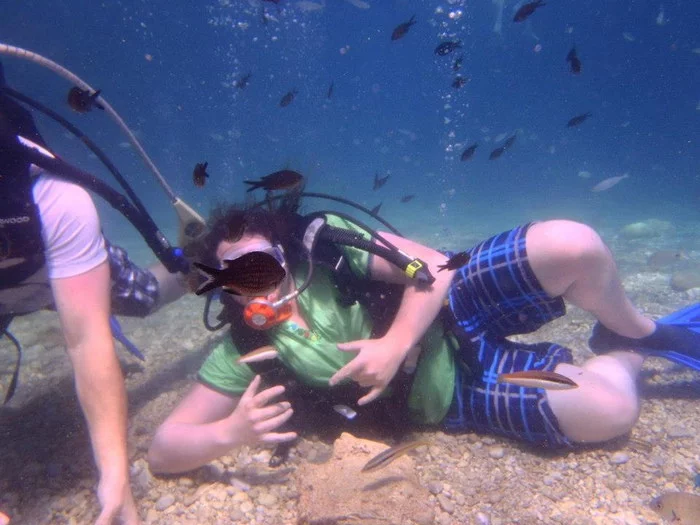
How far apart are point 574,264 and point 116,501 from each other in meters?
3.05

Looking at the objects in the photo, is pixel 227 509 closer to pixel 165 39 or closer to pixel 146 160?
pixel 146 160

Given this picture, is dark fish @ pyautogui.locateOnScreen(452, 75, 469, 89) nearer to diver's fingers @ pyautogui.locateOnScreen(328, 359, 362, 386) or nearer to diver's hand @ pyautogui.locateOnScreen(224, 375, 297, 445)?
diver's fingers @ pyautogui.locateOnScreen(328, 359, 362, 386)

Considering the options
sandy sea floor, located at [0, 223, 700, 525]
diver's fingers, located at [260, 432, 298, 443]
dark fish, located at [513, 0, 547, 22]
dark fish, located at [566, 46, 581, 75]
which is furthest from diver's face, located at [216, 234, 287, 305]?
dark fish, located at [513, 0, 547, 22]

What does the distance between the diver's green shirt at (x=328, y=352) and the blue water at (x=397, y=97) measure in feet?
3.67

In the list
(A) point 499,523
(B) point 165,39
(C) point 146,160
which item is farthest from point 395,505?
(B) point 165,39

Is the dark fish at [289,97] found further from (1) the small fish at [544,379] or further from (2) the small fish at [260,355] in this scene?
(1) the small fish at [544,379]

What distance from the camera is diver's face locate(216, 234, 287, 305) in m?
2.34

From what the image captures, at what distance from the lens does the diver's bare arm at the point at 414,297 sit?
7.73 feet

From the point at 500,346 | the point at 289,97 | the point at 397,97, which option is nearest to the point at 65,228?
the point at 500,346

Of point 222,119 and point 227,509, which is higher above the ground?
point 222,119

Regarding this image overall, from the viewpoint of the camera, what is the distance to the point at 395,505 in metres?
2.13

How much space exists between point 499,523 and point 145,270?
14.3 ft

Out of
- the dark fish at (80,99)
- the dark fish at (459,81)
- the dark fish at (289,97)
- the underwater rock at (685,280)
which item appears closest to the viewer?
the dark fish at (80,99)

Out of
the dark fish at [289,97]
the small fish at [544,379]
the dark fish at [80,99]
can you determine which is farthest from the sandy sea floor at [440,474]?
the dark fish at [289,97]
